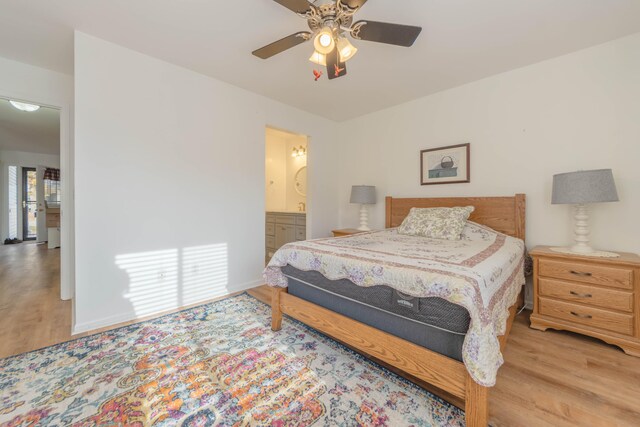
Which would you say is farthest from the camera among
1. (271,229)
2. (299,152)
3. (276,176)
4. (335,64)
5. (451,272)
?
(276,176)

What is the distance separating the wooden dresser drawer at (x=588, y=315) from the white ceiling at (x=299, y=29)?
228 cm

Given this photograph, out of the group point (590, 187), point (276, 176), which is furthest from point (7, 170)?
point (590, 187)

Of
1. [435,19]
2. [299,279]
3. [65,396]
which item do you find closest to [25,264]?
[65,396]

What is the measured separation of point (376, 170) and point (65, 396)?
3868 mm

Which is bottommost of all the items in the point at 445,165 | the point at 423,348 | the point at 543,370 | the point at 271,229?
the point at 543,370

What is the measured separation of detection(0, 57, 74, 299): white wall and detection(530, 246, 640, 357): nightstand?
476 centimetres

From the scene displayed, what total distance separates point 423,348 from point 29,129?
7338mm

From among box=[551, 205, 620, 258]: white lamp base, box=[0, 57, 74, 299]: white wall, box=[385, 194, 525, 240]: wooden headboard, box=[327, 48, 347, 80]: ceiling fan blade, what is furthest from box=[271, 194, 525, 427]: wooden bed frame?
box=[0, 57, 74, 299]: white wall

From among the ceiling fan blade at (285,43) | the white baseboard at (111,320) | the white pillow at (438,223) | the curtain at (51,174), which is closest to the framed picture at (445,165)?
the white pillow at (438,223)

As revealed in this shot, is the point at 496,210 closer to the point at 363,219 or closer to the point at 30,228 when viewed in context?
the point at 363,219

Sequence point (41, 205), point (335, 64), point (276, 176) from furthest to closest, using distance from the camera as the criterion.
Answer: point (41, 205) → point (276, 176) → point (335, 64)

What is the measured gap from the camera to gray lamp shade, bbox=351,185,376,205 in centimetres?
375

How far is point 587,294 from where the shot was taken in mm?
2037

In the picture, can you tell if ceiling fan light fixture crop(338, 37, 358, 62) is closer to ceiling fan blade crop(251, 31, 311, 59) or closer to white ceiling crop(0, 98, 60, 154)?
ceiling fan blade crop(251, 31, 311, 59)
